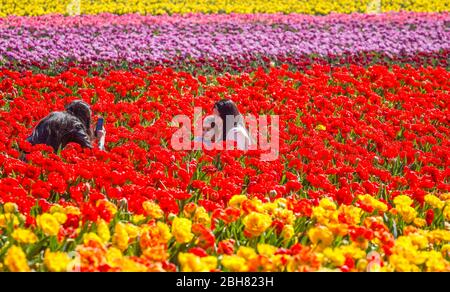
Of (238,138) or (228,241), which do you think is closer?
(228,241)

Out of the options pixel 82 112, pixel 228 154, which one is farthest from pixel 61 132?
pixel 228 154

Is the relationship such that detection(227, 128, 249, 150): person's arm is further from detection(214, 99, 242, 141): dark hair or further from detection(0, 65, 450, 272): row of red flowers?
detection(0, 65, 450, 272): row of red flowers

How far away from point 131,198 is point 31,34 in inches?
396

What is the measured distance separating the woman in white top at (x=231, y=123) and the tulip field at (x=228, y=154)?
373 millimetres

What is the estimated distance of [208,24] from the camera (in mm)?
16094

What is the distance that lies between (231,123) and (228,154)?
3.88 ft

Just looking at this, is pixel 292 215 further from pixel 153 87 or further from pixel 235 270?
pixel 153 87

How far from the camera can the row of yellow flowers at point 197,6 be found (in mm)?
18984

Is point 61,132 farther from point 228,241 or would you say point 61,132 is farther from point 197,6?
point 197,6

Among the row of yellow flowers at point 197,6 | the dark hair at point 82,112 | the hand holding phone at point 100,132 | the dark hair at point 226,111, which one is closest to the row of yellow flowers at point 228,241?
the dark hair at point 82,112

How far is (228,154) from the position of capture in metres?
5.93

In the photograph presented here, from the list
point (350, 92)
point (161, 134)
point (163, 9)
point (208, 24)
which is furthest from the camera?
point (163, 9)

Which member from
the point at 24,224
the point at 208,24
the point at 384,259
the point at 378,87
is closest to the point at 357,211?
the point at 384,259

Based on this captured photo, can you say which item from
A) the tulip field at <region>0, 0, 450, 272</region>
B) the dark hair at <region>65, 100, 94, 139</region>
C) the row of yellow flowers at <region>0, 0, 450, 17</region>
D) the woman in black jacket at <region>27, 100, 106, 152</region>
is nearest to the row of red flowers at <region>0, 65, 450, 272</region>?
the tulip field at <region>0, 0, 450, 272</region>
